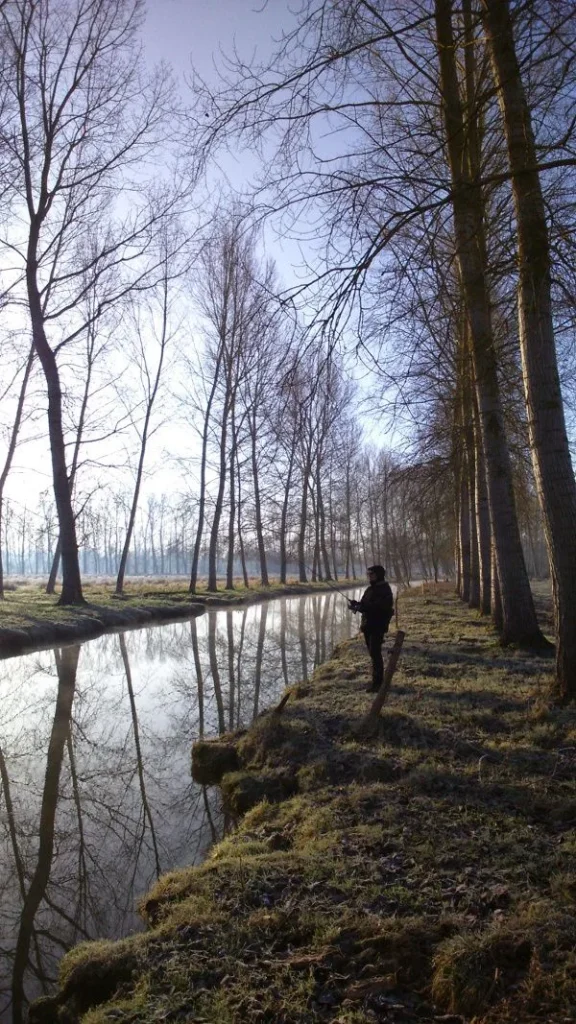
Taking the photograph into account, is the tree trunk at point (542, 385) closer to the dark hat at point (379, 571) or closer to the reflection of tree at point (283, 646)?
the dark hat at point (379, 571)

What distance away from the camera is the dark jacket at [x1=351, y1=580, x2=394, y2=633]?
882 centimetres

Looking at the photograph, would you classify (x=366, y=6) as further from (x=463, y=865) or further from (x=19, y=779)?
(x=19, y=779)

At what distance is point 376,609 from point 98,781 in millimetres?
3869

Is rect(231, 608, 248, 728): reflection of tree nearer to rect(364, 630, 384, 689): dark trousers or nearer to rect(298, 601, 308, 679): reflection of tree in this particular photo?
rect(298, 601, 308, 679): reflection of tree

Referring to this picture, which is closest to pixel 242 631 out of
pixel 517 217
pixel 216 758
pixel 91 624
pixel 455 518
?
pixel 91 624

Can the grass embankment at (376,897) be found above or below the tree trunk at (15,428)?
below

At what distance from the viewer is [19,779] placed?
6.88 meters

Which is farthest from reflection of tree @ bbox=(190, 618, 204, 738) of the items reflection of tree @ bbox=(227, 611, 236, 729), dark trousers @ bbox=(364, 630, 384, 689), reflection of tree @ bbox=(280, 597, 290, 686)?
dark trousers @ bbox=(364, 630, 384, 689)

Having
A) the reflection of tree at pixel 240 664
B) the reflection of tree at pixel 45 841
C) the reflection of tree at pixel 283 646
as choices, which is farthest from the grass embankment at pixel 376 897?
the reflection of tree at pixel 283 646

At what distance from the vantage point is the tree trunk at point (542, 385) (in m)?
6.50

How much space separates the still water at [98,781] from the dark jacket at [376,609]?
2130 millimetres

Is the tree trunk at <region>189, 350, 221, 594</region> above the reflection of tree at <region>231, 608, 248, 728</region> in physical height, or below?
above

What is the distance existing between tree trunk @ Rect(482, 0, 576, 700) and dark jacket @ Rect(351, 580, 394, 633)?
2.44 m

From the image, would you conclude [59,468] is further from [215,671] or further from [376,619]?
[376,619]
